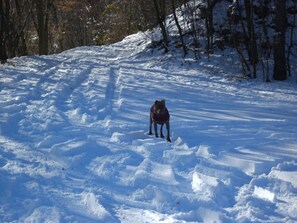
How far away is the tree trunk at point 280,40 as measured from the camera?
12.0m

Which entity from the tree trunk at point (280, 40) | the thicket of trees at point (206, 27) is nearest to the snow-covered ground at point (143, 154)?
the tree trunk at point (280, 40)

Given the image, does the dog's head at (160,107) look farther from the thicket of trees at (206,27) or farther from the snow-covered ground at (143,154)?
the thicket of trees at (206,27)

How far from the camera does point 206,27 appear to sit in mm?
16891

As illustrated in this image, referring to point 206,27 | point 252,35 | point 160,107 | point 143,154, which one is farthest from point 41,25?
point 143,154

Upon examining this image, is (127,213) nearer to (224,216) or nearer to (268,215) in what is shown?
(224,216)

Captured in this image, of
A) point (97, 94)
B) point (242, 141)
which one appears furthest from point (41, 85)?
point (242, 141)

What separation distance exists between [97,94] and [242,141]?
18.5 feet

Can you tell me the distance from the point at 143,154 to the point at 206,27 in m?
12.6

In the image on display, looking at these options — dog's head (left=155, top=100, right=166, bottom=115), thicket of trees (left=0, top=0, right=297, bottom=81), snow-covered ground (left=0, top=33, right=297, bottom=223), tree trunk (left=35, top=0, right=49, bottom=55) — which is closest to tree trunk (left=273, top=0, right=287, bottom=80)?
thicket of trees (left=0, top=0, right=297, bottom=81)

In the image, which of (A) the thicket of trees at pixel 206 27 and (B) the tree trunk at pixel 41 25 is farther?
(B) the tree trunk at pixel 41 25

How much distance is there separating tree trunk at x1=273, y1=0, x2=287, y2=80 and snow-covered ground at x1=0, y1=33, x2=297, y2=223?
0.89 meters

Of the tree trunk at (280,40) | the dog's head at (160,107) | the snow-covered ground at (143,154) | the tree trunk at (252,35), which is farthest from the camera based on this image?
the tree trunk at (252,35)

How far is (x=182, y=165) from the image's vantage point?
534 centimetres

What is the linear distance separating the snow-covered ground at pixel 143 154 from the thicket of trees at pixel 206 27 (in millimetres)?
2375
